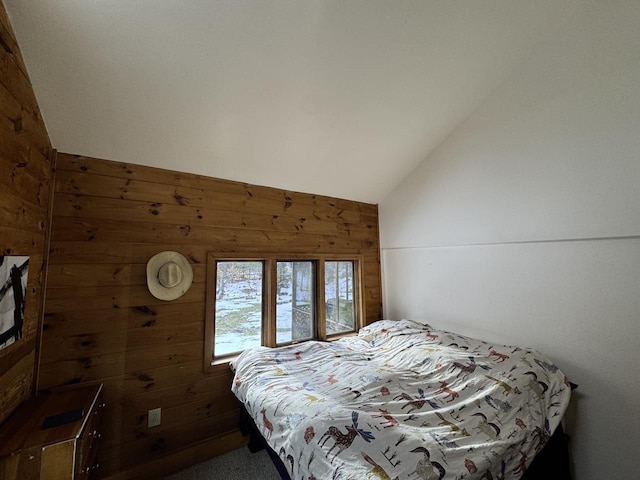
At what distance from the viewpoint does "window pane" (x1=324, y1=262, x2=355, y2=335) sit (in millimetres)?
2893

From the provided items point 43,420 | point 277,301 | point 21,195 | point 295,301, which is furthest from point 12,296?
point 295,301

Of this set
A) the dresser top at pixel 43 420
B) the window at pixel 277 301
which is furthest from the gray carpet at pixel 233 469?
the dresser top at pixel 43 420

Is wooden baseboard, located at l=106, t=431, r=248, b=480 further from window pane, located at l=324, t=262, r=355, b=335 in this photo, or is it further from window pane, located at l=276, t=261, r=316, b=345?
window pane, located at l=324, t=262, r=355, b=335

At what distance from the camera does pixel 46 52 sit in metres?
1.22

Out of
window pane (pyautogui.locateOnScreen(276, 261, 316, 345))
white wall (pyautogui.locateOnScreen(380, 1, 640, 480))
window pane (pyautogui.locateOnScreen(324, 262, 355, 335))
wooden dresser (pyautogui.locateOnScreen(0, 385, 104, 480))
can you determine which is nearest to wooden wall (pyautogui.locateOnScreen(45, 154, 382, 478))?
wooden dresser (pyautogui.locateOnScreen(0, 385, 104, 480))

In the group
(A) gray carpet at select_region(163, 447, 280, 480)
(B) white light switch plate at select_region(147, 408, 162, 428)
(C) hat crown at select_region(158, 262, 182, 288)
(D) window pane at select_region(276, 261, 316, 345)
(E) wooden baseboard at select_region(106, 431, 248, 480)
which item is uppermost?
(C) hat crown at select_region(158, 262, 182, 288)

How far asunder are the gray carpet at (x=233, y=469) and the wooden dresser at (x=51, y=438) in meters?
0.63

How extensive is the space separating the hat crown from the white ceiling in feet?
2.56

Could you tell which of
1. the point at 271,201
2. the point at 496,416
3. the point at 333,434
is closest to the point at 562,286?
the point at 496,416

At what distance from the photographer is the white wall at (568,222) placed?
61.0 inches

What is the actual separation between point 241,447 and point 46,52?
9.17 ft

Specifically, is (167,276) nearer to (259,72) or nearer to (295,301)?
(295,301)

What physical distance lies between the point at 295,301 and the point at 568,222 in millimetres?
2318

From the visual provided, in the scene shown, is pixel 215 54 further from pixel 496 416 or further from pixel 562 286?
pixel 562 286
